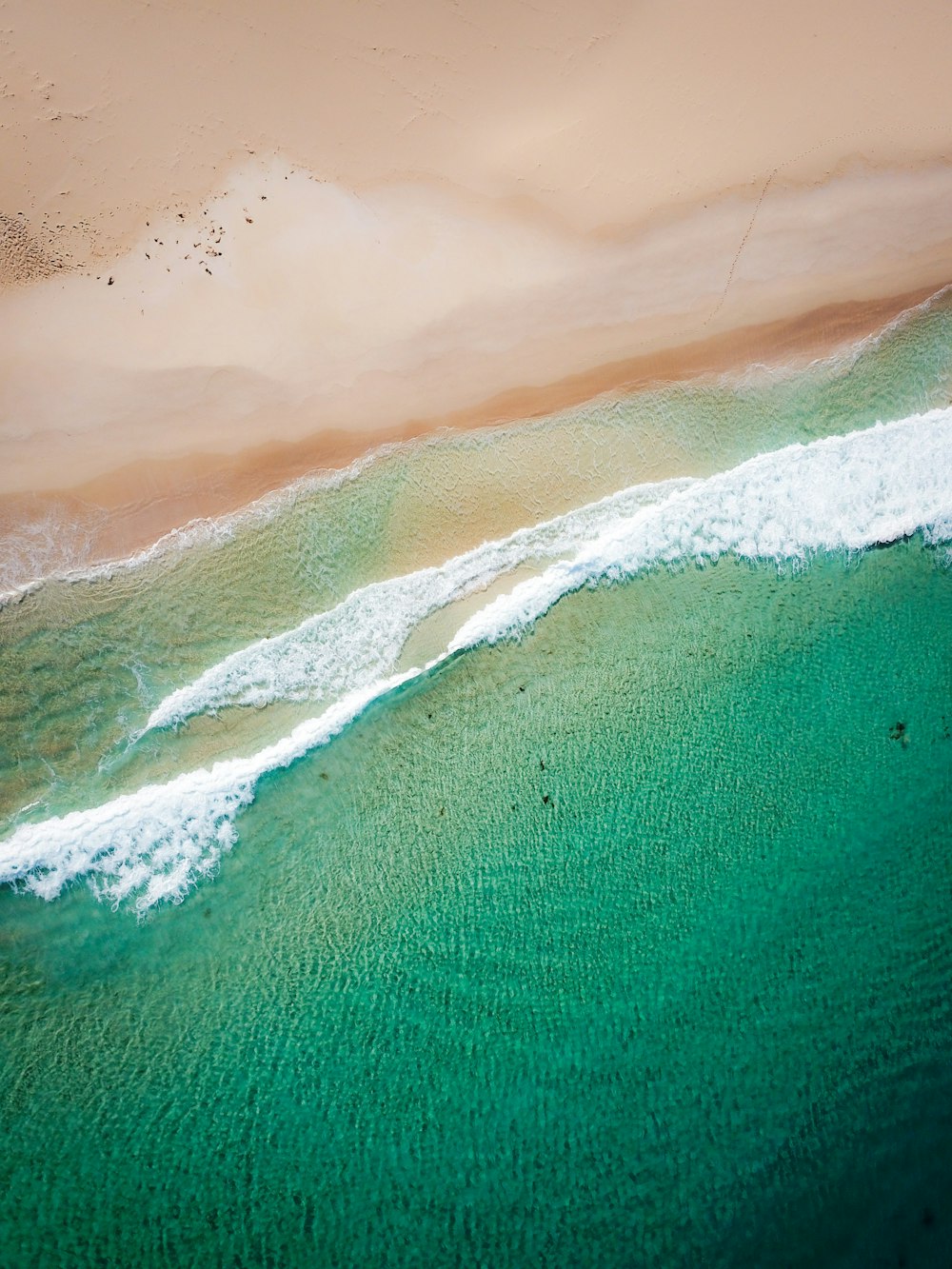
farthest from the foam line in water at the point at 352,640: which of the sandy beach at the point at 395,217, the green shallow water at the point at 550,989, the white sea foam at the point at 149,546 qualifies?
the sandy beach at the point at 395,217

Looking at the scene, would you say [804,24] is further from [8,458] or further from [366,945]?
[366,945]

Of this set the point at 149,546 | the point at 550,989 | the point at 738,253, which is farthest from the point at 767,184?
the point at 550,989

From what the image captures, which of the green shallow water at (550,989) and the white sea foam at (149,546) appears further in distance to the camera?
the white sea foam at (149,546)

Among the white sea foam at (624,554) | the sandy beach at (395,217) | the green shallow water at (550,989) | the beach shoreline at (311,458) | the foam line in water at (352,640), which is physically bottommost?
the green shallow water at (550,989)

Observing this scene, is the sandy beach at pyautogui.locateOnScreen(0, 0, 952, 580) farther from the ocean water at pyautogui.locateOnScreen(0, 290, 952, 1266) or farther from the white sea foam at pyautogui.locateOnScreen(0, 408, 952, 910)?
the white sea foam at pyautogui.locateOnScreen(0, 408, 952, 910)

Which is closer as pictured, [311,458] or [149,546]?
[149,546]

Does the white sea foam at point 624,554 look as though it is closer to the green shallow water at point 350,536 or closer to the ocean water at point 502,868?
the ocean water at point 502,868

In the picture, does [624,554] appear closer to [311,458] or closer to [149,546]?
[311,458]
